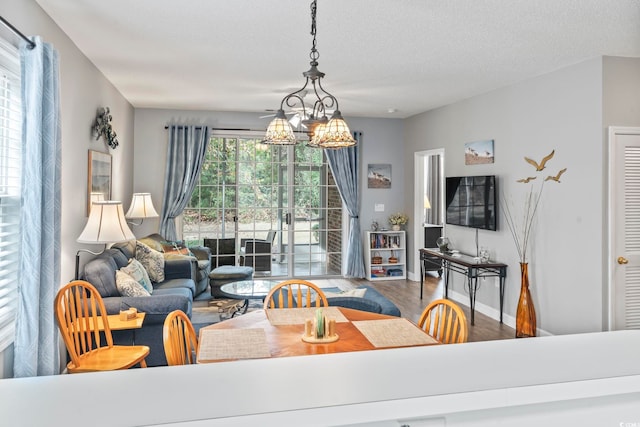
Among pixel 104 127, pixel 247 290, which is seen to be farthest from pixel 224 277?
pixel 104 127

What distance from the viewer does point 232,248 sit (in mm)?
7020

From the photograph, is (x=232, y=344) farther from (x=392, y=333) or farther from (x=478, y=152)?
(x=478, y=152)

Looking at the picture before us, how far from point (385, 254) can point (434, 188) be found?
1935 millimetres

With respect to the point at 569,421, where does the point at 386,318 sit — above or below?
below

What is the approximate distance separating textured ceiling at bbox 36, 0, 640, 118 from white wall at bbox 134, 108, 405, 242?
4.34ft

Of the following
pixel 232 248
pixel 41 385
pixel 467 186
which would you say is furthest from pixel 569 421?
pixel 232 248

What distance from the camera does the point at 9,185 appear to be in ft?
8.76

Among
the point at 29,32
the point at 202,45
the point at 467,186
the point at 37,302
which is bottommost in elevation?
the point at 37,302

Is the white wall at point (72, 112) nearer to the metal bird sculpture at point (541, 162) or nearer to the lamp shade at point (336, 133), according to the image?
the lamp shade at point (336, 133)

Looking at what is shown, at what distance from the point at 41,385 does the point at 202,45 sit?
3392mm

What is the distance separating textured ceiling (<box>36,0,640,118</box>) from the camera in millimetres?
2955

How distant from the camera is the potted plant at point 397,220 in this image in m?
7.32

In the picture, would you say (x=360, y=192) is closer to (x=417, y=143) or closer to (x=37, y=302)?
(x=417, y=143)

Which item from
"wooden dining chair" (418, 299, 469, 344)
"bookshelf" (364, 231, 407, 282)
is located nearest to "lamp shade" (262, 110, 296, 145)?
"wooden dining chair" (418, 299, 469, 344)
